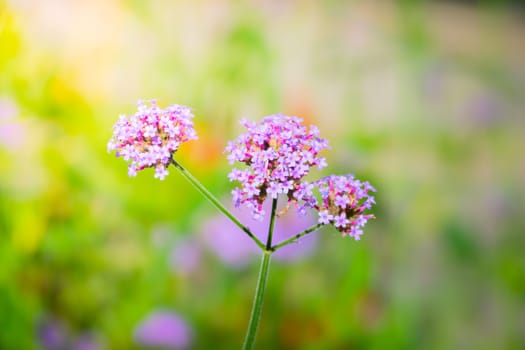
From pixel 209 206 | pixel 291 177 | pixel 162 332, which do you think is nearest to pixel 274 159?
pixel 291 177

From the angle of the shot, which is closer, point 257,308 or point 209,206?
point 257,308

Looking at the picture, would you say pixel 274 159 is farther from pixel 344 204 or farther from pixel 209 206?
pixel 209 206

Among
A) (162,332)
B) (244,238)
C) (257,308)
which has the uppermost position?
(244,238)

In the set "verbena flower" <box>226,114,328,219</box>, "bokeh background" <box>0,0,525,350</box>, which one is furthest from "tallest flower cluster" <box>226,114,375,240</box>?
"bokeh background" <box>0,0,525,350</box>

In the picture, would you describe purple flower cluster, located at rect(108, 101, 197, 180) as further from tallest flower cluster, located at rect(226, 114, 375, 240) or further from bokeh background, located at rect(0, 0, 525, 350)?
bokeh background, located at rect(0, 0, 525, 350)

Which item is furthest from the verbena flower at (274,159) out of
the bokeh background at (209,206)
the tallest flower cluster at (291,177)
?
the bokeh background at (209,206)

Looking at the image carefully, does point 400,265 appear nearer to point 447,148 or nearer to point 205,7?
point 447,148
